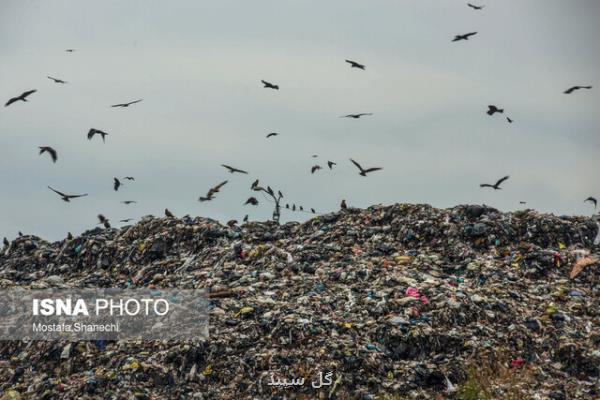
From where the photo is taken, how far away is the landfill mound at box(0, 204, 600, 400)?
11383 mm

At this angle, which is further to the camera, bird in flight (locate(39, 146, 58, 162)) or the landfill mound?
bird in flight (locate(39, 146, 58, 162))

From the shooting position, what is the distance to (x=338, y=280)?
13531 mm

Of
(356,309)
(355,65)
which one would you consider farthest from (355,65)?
(356,309)

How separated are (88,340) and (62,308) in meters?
1.25

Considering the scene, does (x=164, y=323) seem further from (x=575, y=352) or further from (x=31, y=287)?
(x=575, y=352)

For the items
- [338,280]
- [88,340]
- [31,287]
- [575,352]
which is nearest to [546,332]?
[575,352]

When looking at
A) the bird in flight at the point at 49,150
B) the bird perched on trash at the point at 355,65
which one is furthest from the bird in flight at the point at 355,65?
the bird in flight at the point at 49,150

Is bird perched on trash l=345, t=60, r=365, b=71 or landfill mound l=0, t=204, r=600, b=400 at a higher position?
bird perched on trash l=345, t=60, r=365, b=71

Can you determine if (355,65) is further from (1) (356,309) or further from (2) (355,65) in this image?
(1) (356,309)

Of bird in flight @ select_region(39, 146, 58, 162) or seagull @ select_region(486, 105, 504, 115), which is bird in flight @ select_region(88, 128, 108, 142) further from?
seagull @ select_region(486, 105, 504, 115)

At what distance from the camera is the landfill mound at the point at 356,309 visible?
1138 centimetres

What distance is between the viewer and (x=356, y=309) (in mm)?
12555

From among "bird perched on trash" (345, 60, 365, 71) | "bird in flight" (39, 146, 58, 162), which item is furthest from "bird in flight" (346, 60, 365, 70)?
"bird in flight" (39, 146, 58, 162)

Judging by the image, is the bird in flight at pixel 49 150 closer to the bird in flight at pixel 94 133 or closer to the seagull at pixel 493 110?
the bird in flight at pixel 94 133
